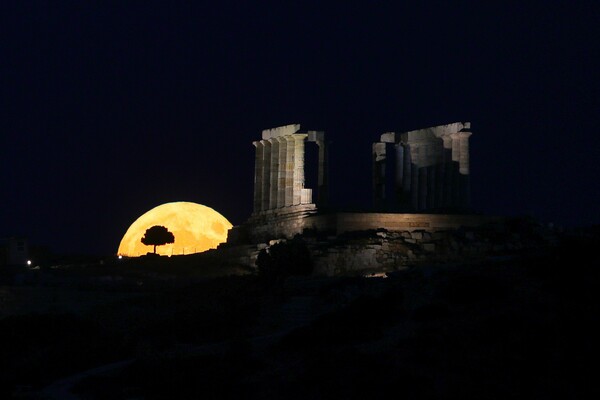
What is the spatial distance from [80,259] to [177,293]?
78.1 ft

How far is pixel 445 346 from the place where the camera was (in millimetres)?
39938

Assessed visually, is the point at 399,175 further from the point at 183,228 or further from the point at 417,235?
the point at 183,228

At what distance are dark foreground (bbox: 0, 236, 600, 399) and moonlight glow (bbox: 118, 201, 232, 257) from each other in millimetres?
21213

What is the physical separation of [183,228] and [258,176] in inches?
247

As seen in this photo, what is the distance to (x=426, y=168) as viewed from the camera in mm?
74938

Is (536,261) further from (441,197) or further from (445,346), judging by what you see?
(441,197)

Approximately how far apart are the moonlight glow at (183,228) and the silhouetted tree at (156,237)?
847 millimetres

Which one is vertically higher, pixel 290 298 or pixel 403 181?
pixel 403 181

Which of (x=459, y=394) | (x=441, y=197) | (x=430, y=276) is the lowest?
(x=459, y=394)

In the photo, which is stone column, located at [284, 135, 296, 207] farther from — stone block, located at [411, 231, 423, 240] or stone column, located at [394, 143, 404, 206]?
stone block, located at [411, 231, 423, 240]

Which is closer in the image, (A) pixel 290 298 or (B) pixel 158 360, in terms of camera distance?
(B) pixel 158 360

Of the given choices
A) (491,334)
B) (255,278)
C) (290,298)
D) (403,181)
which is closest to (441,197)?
(403,181)

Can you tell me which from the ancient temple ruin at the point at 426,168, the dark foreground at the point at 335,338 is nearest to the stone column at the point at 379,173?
the ancient temple ruin at the point at 426,168

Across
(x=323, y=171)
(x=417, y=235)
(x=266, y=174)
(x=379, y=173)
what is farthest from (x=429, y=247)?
(x=266, y=174)
